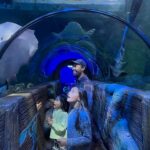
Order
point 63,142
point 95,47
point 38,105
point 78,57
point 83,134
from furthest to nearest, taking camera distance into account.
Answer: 1. point 78,57
2. point 95,47
3. point 38,105
4. point 63,142
5. point 83,134

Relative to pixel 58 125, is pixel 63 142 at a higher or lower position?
lower

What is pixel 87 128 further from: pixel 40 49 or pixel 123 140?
pixel 40 49

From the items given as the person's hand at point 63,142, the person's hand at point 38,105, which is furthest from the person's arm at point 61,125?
the person's hand at point 38,105

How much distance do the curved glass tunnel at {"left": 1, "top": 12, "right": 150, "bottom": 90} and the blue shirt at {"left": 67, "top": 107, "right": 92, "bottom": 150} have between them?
3330mm

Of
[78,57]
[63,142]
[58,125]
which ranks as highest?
[78,57]

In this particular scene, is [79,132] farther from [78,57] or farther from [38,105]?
[78,57]

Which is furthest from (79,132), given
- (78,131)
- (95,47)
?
(95,47)

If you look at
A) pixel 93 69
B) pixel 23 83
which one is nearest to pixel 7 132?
pixel 23 83

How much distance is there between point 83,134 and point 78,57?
14.3ft

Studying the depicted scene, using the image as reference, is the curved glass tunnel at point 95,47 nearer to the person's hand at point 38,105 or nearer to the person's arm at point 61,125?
the person's hand at point 38,105

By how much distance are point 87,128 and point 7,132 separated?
1090 mm

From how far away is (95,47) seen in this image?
7746 mm

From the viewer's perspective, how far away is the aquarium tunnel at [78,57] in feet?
15.8

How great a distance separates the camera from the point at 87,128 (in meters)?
4.05
